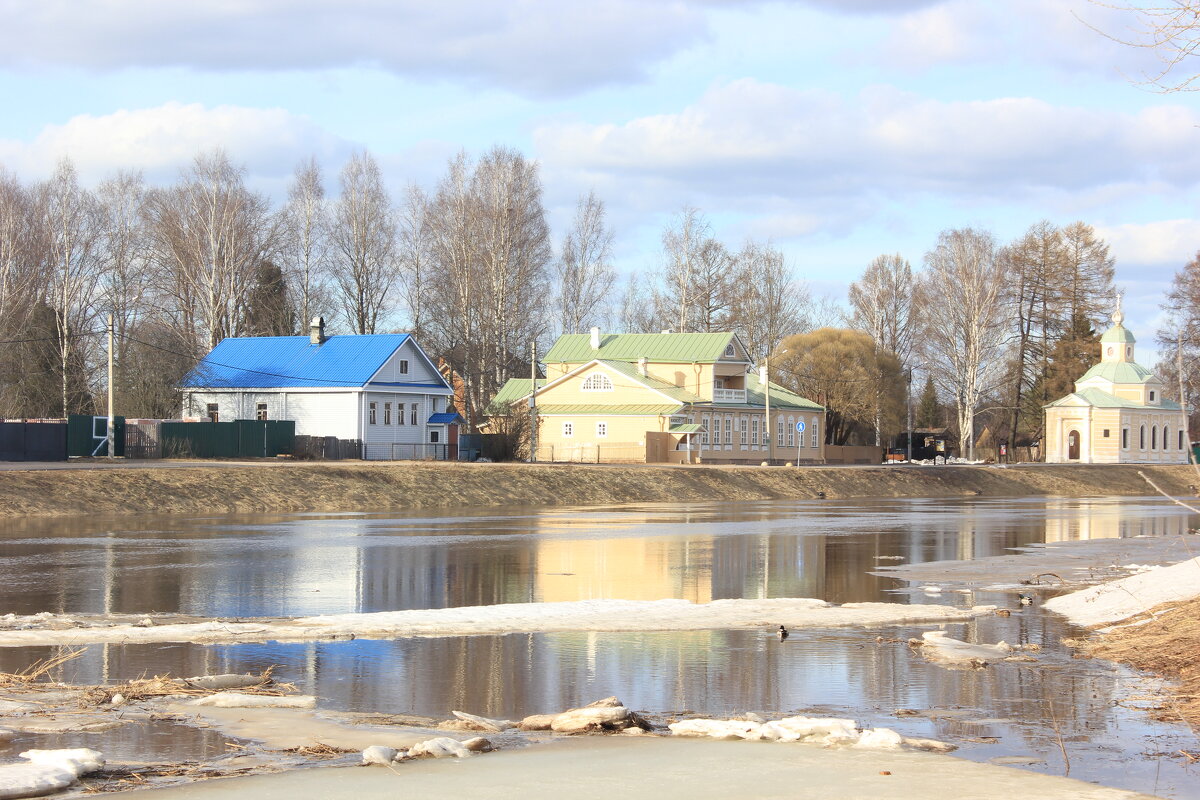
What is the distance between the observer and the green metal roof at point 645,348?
257 feet

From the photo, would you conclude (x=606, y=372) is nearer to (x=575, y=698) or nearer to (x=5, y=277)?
(x=5, y=277)

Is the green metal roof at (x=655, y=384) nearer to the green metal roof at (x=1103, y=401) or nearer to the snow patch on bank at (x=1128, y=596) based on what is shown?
the green metal roof at (x=1103, y=401)

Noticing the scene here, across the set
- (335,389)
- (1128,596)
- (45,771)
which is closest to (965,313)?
(335,389)

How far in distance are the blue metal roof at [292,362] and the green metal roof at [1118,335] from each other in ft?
181

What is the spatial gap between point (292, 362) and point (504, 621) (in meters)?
55.6

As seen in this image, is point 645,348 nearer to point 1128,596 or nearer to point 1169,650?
point 1128,596

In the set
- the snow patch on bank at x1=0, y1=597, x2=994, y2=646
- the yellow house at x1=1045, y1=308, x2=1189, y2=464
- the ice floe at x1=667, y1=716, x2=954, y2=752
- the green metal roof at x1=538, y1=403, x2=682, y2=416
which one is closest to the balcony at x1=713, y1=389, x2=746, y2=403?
the green metal roof at x1=538, y1=403, x2=682, y2=416

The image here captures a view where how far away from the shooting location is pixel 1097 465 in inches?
3250

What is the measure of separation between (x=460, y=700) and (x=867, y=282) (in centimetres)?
9360

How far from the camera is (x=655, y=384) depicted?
75625mm

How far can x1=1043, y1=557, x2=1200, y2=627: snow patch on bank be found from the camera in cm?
1620

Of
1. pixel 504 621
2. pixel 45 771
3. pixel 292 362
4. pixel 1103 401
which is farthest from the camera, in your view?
pixel 1103 401

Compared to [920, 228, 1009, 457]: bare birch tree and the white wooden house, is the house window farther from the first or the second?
[920, 228, 1009, 457]: bare birch tree

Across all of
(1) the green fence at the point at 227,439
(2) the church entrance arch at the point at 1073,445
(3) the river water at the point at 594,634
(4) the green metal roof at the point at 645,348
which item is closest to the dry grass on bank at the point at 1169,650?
(3) the river water at the point at 594,634
